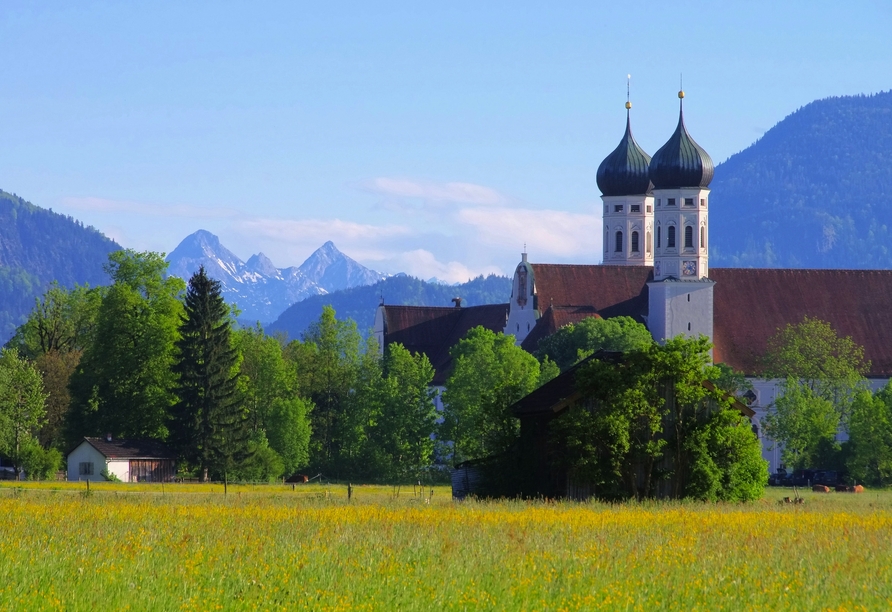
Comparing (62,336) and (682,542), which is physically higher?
(62,336)

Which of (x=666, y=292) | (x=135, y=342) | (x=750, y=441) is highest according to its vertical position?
(x=666, y=292)

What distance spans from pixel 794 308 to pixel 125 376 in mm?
49232

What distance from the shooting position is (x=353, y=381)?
95.2 m

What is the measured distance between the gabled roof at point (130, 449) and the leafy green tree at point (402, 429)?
→ 10.7 meters

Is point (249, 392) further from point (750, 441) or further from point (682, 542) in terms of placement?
point (682, 542)

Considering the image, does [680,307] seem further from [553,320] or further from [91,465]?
[91,465]

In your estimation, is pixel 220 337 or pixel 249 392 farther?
pixel 249 392

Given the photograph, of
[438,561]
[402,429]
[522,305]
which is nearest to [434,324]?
[522,305]

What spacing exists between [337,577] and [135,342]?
60.9m

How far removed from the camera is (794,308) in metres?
110

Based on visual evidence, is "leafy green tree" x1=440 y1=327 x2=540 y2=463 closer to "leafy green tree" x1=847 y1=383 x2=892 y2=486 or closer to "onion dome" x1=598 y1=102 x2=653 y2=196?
"leafy green tree" x1=847 y1=383 x2=892 y2=486

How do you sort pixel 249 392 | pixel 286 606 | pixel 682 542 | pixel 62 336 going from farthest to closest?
1. pixel 62 336
2. pixel 249 392
3. pixel 682 542
4. pixel 286 606

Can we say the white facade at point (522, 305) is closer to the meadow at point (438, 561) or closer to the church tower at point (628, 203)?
the church tower at point (628, 203)

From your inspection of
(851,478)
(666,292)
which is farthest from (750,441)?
(666,292)
